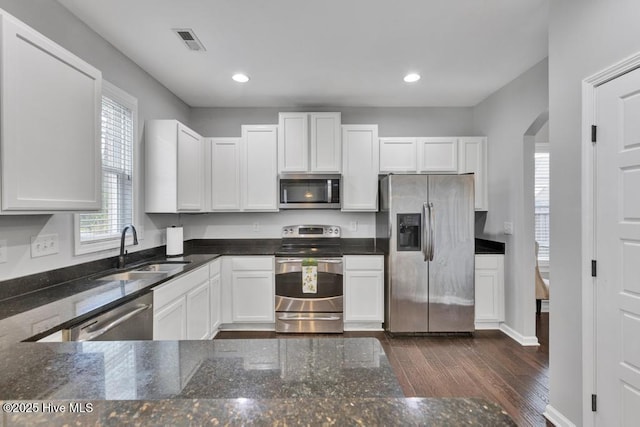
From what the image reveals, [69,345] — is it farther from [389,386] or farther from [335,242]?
[335,242]

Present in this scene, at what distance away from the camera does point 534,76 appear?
115 inches

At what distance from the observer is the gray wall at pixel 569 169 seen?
1.67 metres

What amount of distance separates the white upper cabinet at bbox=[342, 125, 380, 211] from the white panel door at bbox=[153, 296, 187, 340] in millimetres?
2116

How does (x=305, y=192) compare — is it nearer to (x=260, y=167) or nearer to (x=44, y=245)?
(x=260, y=167)

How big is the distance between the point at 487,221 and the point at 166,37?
3950 mm

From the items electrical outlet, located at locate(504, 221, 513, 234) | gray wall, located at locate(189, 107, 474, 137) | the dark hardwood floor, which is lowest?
the dark hardwood floor

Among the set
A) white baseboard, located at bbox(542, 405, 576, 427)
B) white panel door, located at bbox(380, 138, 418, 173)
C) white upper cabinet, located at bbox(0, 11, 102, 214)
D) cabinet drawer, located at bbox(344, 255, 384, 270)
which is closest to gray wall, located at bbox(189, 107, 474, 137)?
white panel door, located at bbox(380, 138, 418, 173)

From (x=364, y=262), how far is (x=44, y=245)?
9.09 feet

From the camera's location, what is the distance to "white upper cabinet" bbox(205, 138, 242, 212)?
12.2 feet

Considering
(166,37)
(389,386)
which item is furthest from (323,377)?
(166,37)

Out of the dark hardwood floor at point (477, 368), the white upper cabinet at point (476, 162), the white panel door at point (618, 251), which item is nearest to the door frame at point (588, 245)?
the white panel door at point (618, 251)

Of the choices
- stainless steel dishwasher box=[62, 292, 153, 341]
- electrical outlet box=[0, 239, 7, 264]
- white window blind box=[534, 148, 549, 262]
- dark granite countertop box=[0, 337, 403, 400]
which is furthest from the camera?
white window blind box=[534, 148, 549, 262]

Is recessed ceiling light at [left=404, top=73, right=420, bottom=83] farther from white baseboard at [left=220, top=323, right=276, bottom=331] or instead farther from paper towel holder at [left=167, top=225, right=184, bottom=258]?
white baseboard at [left=220, top=323, right=276, bottom=331]

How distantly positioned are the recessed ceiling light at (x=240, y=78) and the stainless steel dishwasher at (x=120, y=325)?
224cm
